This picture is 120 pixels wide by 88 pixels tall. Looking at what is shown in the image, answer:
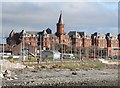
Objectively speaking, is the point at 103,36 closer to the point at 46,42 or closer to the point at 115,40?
the point at 115,40

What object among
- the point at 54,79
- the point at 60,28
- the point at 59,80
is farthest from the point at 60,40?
the point at 59,80

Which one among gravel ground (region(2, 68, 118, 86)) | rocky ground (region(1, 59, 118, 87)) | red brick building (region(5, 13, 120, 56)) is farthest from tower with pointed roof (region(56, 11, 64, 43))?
gravel ground (region(2, 68, 118, 86))

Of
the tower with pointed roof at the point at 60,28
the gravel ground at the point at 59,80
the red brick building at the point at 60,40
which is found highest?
the tower with pointed roof at the point at 60,28

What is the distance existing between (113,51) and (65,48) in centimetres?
2509

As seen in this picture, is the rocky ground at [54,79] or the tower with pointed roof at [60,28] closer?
the rocky ground at [54,79]

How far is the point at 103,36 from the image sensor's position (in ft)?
Answer: 584

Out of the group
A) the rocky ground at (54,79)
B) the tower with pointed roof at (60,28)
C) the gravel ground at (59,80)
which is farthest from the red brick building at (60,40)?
the gravel ground at (59,80)

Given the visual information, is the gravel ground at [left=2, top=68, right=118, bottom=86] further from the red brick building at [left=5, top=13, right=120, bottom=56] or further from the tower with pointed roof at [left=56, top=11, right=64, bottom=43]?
the tower with pointed roof at [left=56, top=11, right=64, bottom=43]

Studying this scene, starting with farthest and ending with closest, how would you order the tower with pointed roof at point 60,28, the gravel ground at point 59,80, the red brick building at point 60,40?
the tower with pointed roof at point 60,28, the red brick building at point 60,40, the gravel ground at point 59,80

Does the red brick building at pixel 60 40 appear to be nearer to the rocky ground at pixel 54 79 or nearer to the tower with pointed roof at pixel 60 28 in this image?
the tower with pointed roof at pixel 60 28

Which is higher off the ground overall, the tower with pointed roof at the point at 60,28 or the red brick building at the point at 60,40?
the tower with pointed roof at the point at 60,28

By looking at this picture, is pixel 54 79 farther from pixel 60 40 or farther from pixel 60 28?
pixel 60 28

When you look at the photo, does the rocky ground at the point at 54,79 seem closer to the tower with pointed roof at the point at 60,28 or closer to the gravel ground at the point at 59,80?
the gravel ground at the point at 59,80

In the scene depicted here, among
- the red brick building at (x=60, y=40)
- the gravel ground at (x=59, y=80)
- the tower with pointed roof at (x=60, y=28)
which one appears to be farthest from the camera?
the tower with pointed roof at (x=60, y=28)
